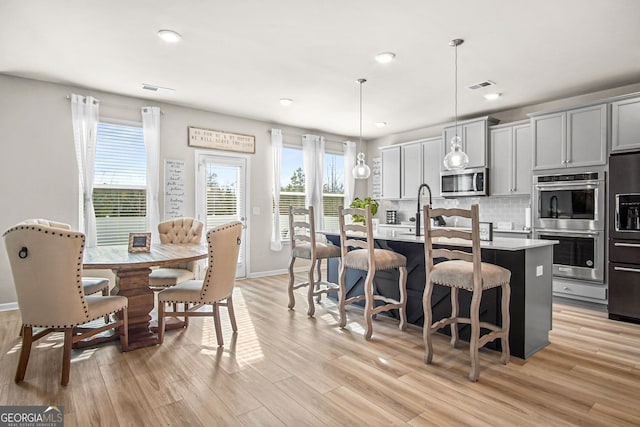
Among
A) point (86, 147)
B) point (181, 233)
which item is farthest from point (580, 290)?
point (86, 147)

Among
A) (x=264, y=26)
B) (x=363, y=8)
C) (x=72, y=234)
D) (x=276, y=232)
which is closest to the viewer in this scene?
(x=72, y=234)

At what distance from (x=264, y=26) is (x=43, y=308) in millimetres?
2628

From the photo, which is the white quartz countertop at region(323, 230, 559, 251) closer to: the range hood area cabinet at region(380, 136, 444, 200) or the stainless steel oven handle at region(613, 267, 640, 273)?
the stainless steel oven handle at region(613, 267, 640, 273)

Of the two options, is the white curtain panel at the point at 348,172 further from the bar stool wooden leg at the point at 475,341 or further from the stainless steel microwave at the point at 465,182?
the bar stool wooden leg at the point at 475,341

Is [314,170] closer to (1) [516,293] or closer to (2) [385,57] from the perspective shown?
(2) [385,57]

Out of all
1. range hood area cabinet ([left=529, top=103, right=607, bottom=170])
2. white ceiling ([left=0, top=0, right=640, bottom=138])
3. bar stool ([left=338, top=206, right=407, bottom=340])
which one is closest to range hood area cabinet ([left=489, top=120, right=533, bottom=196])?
range hood area cabinet ([left=529, top=103, right=607, bottom=170])

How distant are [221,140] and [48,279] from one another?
12.4 feet

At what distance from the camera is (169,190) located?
520 centimetres

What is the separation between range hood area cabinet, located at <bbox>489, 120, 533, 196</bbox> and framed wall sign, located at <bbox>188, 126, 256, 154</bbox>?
3.80m

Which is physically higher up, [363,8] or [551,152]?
[363,8]

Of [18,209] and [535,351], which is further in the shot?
[18,209]

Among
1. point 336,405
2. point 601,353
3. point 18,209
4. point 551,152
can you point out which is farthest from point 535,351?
point 18,209

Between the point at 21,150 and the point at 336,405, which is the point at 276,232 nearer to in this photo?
the point at 21,150

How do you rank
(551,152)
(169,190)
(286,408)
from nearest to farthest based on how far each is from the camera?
(286,408) < (551,152) < (169,190)
